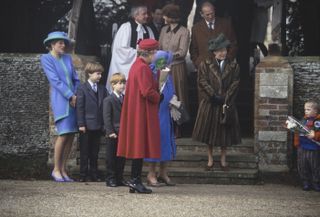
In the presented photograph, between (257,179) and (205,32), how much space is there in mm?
2379

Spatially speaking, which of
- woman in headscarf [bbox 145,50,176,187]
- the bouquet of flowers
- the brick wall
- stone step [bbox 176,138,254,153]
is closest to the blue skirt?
woman in headscarf [bbox 145,50,176,187]

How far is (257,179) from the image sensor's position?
45.7 feet

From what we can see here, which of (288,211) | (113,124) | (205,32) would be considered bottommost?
(288,211)

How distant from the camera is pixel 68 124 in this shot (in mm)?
13656

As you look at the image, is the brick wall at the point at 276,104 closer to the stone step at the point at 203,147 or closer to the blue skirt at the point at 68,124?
the stone step at the point at 203,147

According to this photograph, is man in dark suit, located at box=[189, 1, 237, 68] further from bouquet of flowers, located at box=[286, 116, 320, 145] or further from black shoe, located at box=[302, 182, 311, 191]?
black shoe, located at box=[302, 182, 311, 191]

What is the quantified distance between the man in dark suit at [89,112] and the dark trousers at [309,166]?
2592mm

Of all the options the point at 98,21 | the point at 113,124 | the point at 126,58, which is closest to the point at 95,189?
the point at 113,124

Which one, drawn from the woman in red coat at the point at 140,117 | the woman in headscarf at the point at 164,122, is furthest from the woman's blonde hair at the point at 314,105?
the woman in red coat at the point at 140,117

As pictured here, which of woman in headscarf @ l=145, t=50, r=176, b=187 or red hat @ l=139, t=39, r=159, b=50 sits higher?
red hat @ l=139, t=39, r=159, b=50

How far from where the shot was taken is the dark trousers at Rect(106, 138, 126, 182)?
1285 centimetres

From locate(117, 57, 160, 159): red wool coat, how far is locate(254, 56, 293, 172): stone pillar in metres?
2.63

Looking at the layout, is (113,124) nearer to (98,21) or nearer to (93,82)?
(93,82)

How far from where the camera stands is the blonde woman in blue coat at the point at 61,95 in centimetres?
1357
